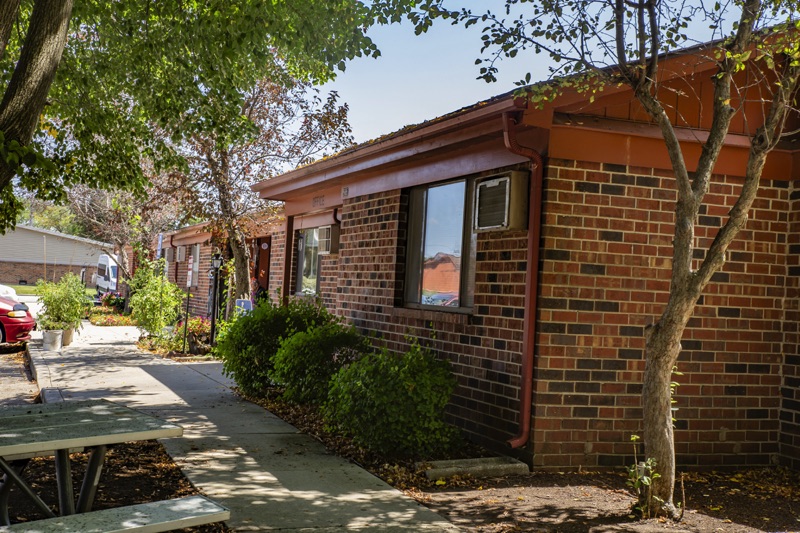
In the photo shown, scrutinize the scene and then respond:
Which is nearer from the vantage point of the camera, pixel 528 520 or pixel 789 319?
pixel 528 520

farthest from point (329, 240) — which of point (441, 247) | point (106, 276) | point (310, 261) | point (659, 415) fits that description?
point (106, 276)

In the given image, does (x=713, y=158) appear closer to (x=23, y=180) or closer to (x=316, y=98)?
(x=23, y=180)

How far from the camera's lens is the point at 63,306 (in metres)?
15.3

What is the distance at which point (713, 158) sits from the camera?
203 inches

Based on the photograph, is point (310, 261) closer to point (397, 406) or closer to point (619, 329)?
point (397, 406)

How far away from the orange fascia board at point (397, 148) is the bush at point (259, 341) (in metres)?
1.93

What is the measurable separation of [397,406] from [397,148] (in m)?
3.25

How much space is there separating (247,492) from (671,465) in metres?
2.96

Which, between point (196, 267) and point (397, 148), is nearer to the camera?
point (397, 148)

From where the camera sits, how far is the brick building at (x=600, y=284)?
21.7ft

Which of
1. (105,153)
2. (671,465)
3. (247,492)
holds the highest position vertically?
(105,153)

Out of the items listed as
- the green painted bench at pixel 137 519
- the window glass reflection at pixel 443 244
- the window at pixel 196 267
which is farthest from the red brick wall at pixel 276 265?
the green painted bench at pixel 137 519

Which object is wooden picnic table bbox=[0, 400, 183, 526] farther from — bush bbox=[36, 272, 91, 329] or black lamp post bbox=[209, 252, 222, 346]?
bush bbox=[36, 272, 91, 329]

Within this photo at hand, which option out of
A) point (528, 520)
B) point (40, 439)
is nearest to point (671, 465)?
point (528, 520)
